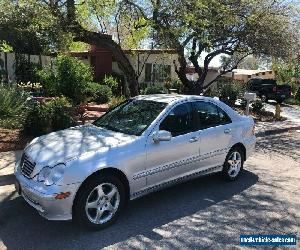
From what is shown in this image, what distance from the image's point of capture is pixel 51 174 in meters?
4.84

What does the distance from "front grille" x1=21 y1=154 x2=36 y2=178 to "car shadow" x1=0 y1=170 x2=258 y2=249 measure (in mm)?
643

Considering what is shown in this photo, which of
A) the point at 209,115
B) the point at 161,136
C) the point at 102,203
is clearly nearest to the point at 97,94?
the point at 209,115

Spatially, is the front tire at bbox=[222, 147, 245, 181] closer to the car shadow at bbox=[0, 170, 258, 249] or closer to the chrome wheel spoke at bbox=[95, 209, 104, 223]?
the car shadow at bbox=[0, 170, 258, 249]

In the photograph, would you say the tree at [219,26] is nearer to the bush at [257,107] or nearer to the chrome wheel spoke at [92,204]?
the bush at [257,107]

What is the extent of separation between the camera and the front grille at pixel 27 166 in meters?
5.11

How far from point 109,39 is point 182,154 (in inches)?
333

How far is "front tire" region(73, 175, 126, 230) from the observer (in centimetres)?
489

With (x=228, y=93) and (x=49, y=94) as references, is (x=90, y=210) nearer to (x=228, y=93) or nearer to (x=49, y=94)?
(x=49, y=94)

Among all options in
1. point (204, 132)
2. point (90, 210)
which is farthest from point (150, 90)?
point (90, 210)

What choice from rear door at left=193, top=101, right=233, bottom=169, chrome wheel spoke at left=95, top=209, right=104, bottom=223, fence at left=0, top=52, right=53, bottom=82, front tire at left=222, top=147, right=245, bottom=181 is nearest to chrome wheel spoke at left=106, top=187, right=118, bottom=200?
chrome wheel spoke at left=95, top=209, right=104, bottom=223

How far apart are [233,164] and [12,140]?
16.7ft

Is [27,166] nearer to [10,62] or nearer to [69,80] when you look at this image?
[69,80]

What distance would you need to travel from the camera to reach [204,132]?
6539 mm

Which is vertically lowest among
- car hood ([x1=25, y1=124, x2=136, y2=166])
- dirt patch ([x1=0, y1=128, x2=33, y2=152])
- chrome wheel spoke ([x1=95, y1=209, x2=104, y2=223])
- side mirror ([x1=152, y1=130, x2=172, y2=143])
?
chrome wheel spoke ([x1=95, y1=209, x2=104, y2=223])
